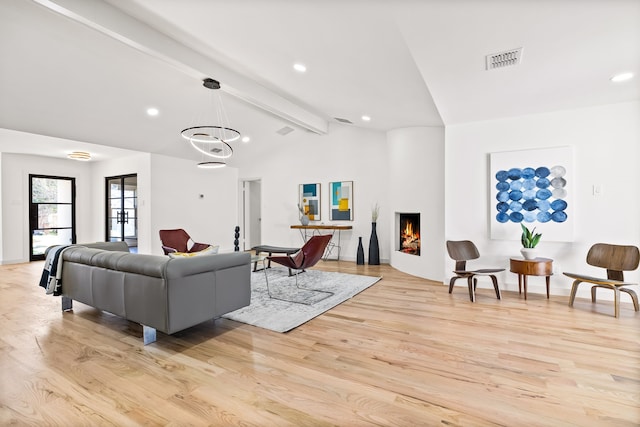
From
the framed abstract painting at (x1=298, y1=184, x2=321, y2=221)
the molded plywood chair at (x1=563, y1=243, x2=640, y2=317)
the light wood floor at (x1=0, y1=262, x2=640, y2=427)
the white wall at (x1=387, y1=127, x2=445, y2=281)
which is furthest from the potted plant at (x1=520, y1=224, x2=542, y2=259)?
the framed abstract painting at (x1=298, y1=184, x2=321, y2=221)

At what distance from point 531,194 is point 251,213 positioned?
7.22m

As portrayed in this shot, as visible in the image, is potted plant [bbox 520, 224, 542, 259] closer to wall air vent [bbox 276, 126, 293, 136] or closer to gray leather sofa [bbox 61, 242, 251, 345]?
gray leather sofa [bbox 61, 242, 251, 345]

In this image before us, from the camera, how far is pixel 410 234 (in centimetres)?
638

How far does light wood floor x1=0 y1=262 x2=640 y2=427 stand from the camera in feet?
5.96

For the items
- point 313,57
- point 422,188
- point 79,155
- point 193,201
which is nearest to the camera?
point 313,57

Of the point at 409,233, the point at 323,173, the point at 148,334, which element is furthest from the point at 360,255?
the point at 148,334

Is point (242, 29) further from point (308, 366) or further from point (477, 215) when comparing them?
point (477, 215)

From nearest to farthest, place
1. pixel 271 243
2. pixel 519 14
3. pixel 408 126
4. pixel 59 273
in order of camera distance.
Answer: pixel 519 14 → pixel 59 273 → pixel 408 126 → pixel 271 243

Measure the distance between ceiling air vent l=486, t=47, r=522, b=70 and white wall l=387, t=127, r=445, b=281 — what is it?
8.60 feet

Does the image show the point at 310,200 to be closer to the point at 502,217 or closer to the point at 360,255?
the point at 360,255

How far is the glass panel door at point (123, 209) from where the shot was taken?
7688 millimetres

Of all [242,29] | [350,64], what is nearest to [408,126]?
[350,64]

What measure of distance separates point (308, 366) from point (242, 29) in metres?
3.17

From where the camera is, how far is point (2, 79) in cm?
395
